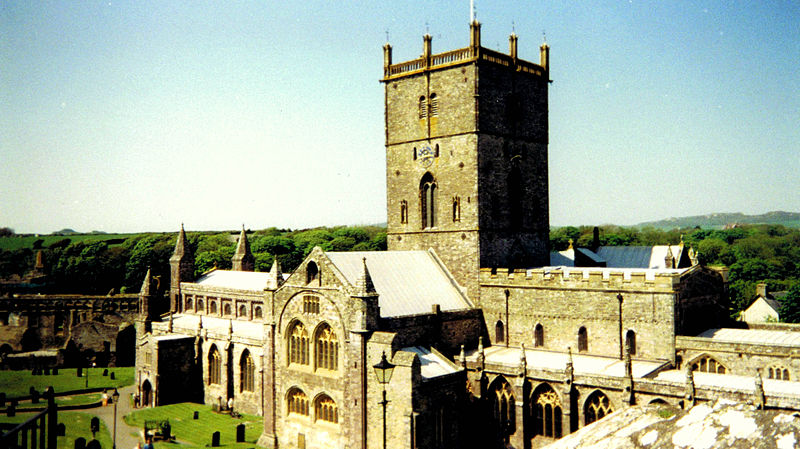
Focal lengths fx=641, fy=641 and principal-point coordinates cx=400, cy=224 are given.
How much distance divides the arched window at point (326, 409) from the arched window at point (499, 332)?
10.8 meters

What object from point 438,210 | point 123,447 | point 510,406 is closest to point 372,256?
point 438,210

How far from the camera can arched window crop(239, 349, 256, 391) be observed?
4678 centimetres

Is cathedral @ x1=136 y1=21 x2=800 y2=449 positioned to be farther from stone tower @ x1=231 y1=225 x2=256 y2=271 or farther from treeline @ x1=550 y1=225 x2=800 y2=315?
treeline @ x1=550 y1=225 x2=800 y2=315

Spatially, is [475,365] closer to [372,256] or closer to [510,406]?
[510,406]

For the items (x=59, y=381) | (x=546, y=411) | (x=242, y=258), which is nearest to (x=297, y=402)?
(x=546, y=411)

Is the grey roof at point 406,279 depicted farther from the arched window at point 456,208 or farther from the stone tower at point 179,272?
the stone tower at point 179,272

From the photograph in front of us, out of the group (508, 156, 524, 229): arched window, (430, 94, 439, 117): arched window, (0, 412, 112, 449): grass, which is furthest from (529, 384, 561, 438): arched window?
(0, 412, 112, 449): grass

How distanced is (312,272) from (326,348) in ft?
13.6

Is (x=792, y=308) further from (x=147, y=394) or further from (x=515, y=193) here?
(x=147, y=394)

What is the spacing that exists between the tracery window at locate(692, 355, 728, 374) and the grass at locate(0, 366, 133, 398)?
150ft

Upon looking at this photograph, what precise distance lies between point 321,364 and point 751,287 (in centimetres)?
7817

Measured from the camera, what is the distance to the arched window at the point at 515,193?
1684 inches

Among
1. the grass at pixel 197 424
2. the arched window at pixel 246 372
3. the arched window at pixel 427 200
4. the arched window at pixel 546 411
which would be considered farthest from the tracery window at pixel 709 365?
the arched window at pixel 246 372

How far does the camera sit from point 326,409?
3450 centimetres
